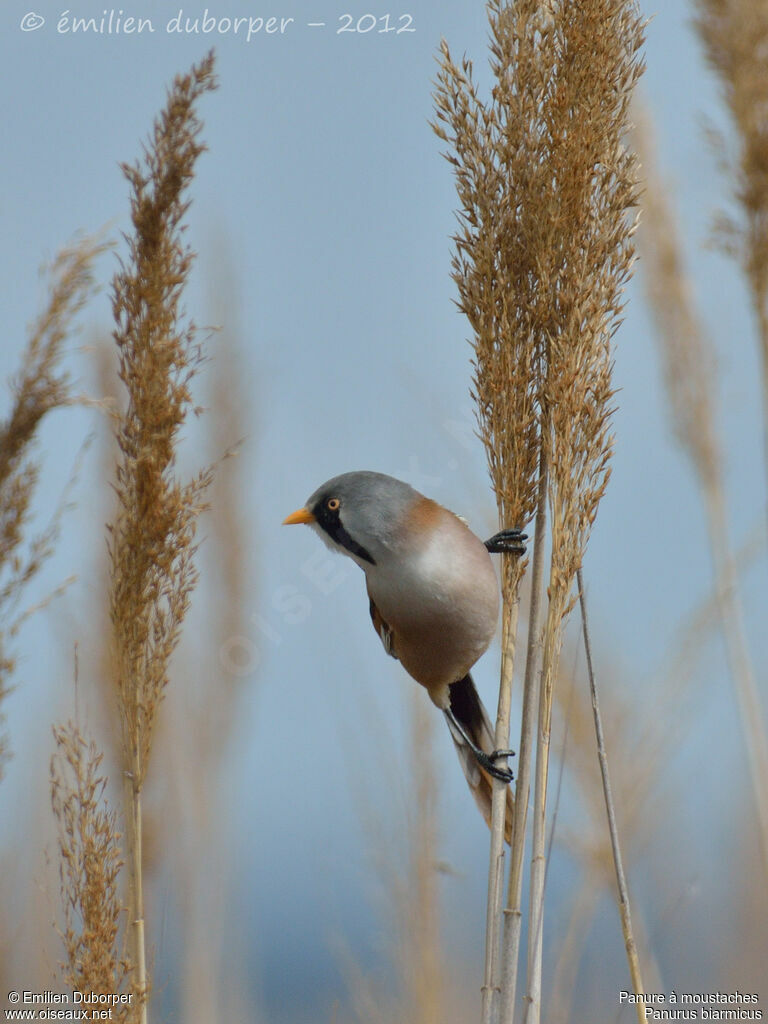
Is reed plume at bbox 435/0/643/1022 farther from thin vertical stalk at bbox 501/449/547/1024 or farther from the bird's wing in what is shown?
A: the bird's wing

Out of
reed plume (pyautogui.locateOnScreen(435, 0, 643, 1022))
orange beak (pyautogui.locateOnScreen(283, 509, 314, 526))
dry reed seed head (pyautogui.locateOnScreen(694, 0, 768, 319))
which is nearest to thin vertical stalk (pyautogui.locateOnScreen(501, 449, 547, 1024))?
reed plume (pyautogui.locateOnScreen(435, 0, 643, 1022))

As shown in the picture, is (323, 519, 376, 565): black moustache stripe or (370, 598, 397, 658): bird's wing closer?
(323, 519, 376, 565): black moustache stripe

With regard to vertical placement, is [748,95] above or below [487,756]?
above

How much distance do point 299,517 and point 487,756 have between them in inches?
18.3

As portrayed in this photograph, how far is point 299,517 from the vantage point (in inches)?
60.4

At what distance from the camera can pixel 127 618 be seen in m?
1.31

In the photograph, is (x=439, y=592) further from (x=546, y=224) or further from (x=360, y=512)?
(x=546, y=224)

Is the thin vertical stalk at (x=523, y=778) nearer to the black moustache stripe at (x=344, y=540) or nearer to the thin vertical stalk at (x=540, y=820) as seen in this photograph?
the thin vertical stalk at (x=540, y=820)

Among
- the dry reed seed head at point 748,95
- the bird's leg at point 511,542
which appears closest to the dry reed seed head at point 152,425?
the bird's leg at point 511,542

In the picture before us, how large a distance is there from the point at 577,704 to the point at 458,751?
38 cm

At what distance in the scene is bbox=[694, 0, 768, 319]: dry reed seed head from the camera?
5.38 ft

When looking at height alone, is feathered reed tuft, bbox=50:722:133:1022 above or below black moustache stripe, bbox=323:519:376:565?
below

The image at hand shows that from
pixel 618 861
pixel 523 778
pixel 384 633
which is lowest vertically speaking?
pixel 618 861

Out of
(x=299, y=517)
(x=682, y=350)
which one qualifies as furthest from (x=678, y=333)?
(x=299, y=517)
